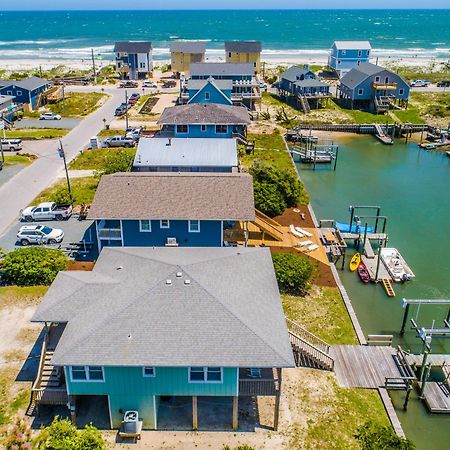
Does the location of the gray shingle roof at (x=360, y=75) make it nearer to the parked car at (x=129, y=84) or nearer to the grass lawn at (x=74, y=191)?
the parked car at (x=129, y=84)

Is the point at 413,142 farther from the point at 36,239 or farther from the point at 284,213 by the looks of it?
the point at 36,239

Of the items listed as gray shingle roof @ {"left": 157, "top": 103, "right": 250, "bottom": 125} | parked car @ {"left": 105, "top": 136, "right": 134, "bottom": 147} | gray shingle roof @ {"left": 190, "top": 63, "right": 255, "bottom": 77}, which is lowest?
parked car @ {"left": 105, "top": 136, "right": 134, "bottom": 147}

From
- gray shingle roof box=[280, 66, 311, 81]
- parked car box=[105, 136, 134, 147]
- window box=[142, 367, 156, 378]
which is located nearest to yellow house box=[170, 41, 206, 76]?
gray shingle roof box=[280, 66, 311, 81]

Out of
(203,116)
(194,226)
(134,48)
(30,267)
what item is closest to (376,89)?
(203,116)

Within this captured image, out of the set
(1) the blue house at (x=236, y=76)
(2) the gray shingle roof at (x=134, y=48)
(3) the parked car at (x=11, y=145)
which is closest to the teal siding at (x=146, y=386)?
(3) the parked car at (x=11, y=145)

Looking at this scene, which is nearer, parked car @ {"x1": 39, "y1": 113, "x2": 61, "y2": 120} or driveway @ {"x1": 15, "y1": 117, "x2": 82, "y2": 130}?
driveway @ {"x1": 15, "y1": 117, "x2": 82, "y2": 130}

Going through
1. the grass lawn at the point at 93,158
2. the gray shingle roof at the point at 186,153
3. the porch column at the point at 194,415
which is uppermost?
the gray shingle roof at the point at 186,153

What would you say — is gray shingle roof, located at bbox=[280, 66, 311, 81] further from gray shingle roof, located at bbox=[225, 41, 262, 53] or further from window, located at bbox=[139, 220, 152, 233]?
window, located at bbox=[139, 220, 152, 233]
